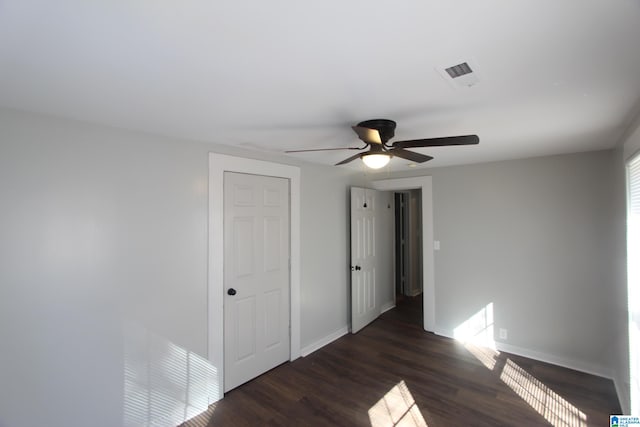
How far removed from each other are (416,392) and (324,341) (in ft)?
4.17

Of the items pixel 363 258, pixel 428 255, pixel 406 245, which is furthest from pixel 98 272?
pixel 406 245

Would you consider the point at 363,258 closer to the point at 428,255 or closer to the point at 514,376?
the point at 428,255

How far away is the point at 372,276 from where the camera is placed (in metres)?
4.44

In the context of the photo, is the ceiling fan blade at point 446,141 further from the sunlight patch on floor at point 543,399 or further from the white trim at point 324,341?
the white trim at point 324,341

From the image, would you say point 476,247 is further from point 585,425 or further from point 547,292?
point 585,425

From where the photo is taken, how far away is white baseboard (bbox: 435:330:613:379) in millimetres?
2984

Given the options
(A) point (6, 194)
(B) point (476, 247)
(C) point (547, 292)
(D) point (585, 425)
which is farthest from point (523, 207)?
(A) point (6, 194)

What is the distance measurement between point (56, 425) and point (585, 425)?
3.70 metres

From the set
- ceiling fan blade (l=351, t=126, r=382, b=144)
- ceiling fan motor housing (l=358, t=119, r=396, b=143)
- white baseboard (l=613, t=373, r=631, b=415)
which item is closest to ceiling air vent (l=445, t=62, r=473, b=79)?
ceiling fan blade (l=351, t=126, r=382, b=144)

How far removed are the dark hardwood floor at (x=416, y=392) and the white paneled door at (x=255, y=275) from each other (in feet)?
0.70

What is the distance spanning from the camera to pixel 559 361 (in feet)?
10.5

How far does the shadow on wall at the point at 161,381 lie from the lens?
213 cm

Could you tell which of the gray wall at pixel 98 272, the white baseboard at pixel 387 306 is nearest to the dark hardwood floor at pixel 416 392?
the gray wall at pixel 98 272

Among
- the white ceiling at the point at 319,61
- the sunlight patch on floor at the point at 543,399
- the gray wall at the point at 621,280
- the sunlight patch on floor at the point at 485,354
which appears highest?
the white ceiling at the point at 319,61
